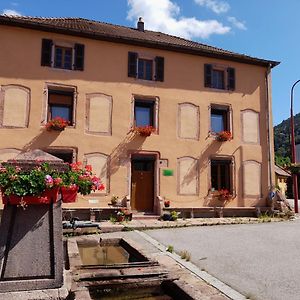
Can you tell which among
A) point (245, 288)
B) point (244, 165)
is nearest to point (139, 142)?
point (244, 165)

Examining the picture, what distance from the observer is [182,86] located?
17.4 meters

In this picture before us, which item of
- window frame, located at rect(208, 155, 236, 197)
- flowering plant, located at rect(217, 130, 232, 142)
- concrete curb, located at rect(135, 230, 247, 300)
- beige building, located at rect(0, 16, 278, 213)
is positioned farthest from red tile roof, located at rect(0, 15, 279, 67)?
concrete curb, located at rect(135, 230, 247, 300)

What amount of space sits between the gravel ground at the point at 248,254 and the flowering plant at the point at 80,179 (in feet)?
9.34

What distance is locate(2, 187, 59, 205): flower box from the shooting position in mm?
4621

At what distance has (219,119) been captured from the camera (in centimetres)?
1816

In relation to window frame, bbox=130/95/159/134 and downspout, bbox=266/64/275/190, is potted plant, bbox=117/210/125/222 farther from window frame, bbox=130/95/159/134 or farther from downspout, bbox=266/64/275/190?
downspout, bbox=266/64/275/190

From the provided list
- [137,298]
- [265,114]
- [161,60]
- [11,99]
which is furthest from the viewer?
[265,114]

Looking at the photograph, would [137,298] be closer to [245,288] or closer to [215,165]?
[245,288]

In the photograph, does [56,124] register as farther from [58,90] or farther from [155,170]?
[155,170]

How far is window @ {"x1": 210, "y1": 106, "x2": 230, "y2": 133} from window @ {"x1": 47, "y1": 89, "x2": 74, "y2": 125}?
23.7 feet

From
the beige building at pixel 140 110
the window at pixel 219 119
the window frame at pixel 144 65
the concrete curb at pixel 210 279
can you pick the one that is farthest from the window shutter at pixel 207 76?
the concrete curb at pixel 210 279

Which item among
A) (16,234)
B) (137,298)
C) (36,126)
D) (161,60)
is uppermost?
(161,60)

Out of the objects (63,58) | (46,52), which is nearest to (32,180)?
(46,52)

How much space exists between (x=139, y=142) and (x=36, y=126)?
15.4 ft
